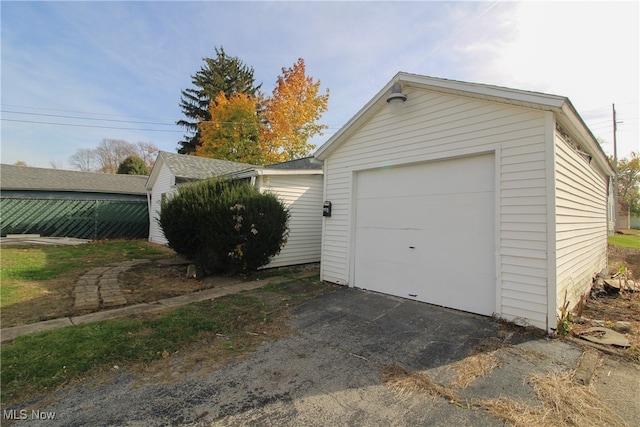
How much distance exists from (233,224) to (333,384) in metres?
4.57

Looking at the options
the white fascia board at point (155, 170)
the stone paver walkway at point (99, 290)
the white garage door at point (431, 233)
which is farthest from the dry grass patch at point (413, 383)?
the white fascia board at point (155, 170)

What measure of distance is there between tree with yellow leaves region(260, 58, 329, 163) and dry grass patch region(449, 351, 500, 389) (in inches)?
667

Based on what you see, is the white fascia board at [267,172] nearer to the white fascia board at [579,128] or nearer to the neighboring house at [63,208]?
the white fascia board at [579,128]

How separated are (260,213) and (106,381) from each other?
4349mm

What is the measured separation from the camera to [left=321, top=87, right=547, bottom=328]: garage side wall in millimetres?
3689

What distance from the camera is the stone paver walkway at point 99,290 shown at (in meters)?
4.75

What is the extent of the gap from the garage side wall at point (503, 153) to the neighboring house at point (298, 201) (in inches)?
127

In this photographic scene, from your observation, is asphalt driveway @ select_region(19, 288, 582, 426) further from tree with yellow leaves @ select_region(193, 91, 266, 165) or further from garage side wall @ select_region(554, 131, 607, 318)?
tree with yellow leaves @ select_region(193, 91, 266, 165)

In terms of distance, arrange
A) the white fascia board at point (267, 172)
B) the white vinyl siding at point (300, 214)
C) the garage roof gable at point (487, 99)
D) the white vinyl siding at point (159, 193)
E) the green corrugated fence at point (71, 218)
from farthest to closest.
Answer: the green corrugated fence at point (71, 218) → the white vinyl siding at point (159, 193) → the white vinyl siding at point (300, 214) → the white fascia board at point (267, 172) → the garage roof gable at point (487, 99)

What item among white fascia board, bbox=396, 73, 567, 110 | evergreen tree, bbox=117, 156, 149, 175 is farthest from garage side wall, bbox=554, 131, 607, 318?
evergreen tree, bbox=117, 156, 149, 175

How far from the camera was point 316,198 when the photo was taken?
353 inches

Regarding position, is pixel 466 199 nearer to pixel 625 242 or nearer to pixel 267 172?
pixel 267 172

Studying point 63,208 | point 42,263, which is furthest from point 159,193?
point 42,263

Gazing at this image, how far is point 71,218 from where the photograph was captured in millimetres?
13727
